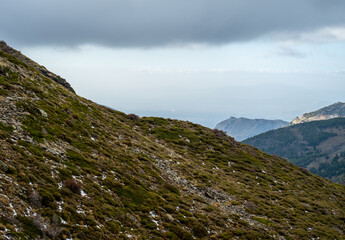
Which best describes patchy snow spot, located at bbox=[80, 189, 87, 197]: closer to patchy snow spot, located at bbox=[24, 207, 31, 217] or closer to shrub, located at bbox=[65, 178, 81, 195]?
shrub, located at bbox=[65, 178, 81, 195]

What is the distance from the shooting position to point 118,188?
2638cm

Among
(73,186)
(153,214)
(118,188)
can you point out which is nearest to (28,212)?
(73,186)

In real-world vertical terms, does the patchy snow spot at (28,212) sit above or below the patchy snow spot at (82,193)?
below

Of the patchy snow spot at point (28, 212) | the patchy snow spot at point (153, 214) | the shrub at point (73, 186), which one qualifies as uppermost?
the shrub at point (73, 186)

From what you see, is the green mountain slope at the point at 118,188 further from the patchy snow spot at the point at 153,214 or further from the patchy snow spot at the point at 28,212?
the patchy snow spot at the point at 153,214

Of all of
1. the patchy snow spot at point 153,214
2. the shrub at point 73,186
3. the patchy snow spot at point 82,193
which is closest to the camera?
the shrub at point 73,186

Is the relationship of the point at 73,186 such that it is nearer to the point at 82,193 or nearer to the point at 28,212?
the point at 82,193

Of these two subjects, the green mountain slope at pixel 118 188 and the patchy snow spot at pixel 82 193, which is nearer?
the green mountain slope at pixel 118 188

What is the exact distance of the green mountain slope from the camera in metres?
18.3

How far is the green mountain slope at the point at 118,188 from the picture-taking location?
18.3 meters

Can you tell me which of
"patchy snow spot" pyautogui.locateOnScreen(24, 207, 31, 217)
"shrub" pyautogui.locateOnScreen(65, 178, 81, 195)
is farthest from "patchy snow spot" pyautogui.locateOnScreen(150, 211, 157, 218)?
"patchy snow spot" pyautogui.locateOnScreen(24, 207, 31, 217)

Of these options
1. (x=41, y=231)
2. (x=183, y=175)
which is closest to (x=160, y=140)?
(x=183, y=175)

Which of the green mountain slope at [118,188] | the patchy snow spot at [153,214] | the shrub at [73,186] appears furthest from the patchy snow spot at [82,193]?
the patchy snow spot at [153,214]

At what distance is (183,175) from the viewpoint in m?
41.2
